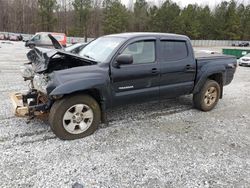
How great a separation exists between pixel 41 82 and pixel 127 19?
173 feet

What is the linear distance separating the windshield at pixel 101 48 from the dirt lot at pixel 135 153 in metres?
1.35

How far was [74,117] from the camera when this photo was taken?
4.10 meters

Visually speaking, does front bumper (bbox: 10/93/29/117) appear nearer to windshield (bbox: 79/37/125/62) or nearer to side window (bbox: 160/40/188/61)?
windshield (bbox: 79/37/125/62)

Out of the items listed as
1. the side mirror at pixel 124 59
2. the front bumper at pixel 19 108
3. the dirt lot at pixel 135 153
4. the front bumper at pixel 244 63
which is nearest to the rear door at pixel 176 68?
the dirt lot at pixel 135 153


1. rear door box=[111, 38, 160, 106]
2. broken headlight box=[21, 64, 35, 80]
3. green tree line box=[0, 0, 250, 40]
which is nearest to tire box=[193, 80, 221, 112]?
rear door box=[111, 38, 160, 106]

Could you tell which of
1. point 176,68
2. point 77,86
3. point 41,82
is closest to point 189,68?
point 176,68

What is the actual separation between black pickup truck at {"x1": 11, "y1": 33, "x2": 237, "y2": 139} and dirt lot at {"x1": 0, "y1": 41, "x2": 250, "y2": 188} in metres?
0.45

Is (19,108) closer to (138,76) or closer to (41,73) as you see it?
(41,73)

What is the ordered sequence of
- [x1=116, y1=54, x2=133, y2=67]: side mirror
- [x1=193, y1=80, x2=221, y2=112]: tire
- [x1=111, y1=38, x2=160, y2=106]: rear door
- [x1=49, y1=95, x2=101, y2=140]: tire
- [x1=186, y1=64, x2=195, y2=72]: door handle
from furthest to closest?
[x1=193, y1=80, x2=221, y2=112]: tire → [x1=186, y1=64, x2=195, y2=72]: door handle → [x1=111, y1=38, x2=160, y2=106]: rear door → [x1=116, y1=54, x2=133, y2=67]: side mirror → [x1=49, y1=95, x2=101, y2=140]: tire

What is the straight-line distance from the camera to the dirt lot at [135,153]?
124 inches

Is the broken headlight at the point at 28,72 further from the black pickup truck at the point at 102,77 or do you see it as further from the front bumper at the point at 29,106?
the front bumper at the point at 29,106

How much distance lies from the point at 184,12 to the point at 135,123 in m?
58.6

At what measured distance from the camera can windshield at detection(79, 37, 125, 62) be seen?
4.43m

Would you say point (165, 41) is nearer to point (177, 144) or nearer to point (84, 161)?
point (177, 144)
